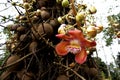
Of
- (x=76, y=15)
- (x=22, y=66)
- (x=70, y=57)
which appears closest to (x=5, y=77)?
(x=22, y=66)

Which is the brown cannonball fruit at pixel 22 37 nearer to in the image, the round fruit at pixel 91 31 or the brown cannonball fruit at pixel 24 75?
the brown cannonball fruit at pixel 24 75

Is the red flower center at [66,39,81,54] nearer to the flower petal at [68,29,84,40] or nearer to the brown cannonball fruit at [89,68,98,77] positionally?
the flower petal at [68,29,84,40]

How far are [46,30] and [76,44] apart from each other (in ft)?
0.60

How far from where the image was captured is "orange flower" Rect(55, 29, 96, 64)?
2.08 ft

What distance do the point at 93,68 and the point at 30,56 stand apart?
17cm

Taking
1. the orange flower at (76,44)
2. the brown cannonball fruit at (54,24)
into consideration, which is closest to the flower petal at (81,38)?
the orange flower at (76,44)

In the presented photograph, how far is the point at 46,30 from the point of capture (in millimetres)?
809

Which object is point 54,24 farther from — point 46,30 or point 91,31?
point 91,31

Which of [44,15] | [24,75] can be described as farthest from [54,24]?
[24,75]

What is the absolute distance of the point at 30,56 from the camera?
2.69 ft

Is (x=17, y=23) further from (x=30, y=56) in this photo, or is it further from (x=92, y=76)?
(x=92, y=76)

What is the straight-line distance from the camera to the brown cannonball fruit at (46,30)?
81cm

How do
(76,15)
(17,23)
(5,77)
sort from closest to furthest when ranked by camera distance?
(76,15) < (5,77) < (17,23)

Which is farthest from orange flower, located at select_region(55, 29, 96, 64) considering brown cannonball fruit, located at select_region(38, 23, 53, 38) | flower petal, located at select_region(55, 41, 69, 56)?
brown cannonball fruit, located at select_region(38, 23, 53, 38)
